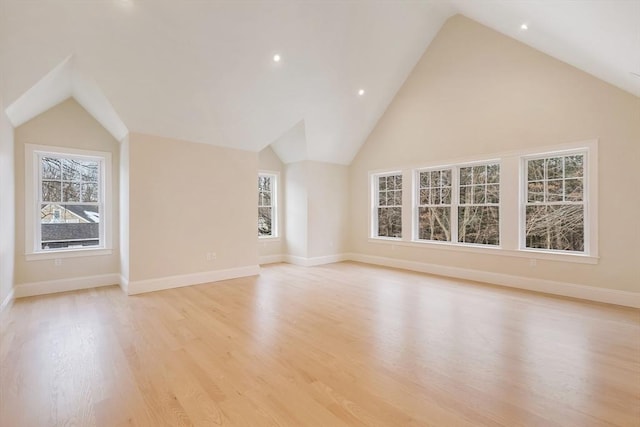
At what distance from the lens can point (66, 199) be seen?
15.6ft

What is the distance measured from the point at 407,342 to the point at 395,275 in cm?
300

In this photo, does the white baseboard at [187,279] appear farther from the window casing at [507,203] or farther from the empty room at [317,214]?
the window casing at [507,203]

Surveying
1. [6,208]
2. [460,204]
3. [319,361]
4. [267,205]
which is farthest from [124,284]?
[460,204]

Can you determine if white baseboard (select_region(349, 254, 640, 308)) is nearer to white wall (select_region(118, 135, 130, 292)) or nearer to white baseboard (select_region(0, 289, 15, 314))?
white wall (select_region(118, 135, 130, 292))

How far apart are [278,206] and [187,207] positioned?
2.60m

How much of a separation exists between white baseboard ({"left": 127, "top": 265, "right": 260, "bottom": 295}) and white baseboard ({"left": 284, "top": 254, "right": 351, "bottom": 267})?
1.27 metres

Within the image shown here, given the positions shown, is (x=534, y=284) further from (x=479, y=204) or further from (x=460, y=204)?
(x=460, y=204)

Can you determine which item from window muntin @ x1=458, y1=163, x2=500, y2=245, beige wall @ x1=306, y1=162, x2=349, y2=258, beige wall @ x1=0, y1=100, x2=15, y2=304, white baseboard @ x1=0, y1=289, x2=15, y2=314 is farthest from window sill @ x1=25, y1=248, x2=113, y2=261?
window muntin @ x1=458, y1=163, x2=500, y2=245

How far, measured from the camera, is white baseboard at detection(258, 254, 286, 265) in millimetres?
6965

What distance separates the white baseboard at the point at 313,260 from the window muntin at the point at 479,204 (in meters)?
2.87

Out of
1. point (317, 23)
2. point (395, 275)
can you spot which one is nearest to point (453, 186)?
point (395, 275)

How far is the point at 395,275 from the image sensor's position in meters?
5.76

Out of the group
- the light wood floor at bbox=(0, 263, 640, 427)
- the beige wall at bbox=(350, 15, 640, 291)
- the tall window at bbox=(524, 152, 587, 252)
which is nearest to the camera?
the light wood floor at bbox=(0, 263, 640, 427)

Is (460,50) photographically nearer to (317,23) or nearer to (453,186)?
(453,186)
